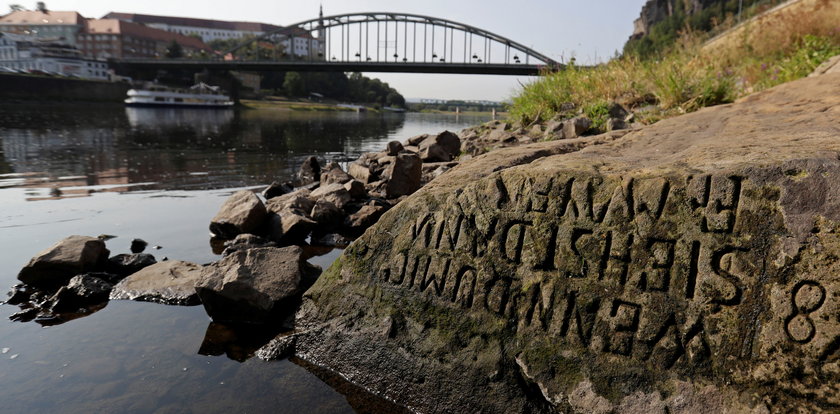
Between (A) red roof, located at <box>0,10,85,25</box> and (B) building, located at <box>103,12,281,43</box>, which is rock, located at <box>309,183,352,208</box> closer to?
(A) red roof, located at <box>0,10,85,25</box>

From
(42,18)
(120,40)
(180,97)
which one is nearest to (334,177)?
(180,97)

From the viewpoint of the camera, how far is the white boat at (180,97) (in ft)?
216

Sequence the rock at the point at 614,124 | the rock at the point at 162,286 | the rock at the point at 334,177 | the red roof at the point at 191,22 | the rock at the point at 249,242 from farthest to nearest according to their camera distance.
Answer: the red roof at the point at 191,22 → the rock at the point at 334,177 → the rock at the point at 614,124 → the rock at the point at 249,242 → the rock at the point at 162,286

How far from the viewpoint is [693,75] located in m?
10.8

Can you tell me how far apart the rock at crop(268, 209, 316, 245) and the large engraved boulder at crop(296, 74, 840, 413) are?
2.91 meters

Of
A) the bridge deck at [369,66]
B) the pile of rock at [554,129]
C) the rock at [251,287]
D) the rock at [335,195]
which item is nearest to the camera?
the rock at [251,287]

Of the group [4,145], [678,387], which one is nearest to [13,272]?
[678,387]

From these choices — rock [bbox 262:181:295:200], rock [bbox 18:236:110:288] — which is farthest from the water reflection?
rock [bbox 18:236:110:288]

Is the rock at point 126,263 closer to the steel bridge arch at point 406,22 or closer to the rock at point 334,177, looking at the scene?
the rock at point 334,177

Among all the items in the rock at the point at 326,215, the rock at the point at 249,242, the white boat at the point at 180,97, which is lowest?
the rock at the point at 249,242

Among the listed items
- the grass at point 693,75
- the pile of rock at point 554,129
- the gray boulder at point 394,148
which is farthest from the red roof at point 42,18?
the grass at point 693,75

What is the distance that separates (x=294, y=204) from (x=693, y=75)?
8490 millimetres

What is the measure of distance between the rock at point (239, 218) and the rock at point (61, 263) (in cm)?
174

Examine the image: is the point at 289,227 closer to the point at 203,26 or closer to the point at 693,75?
the point at 693,75
